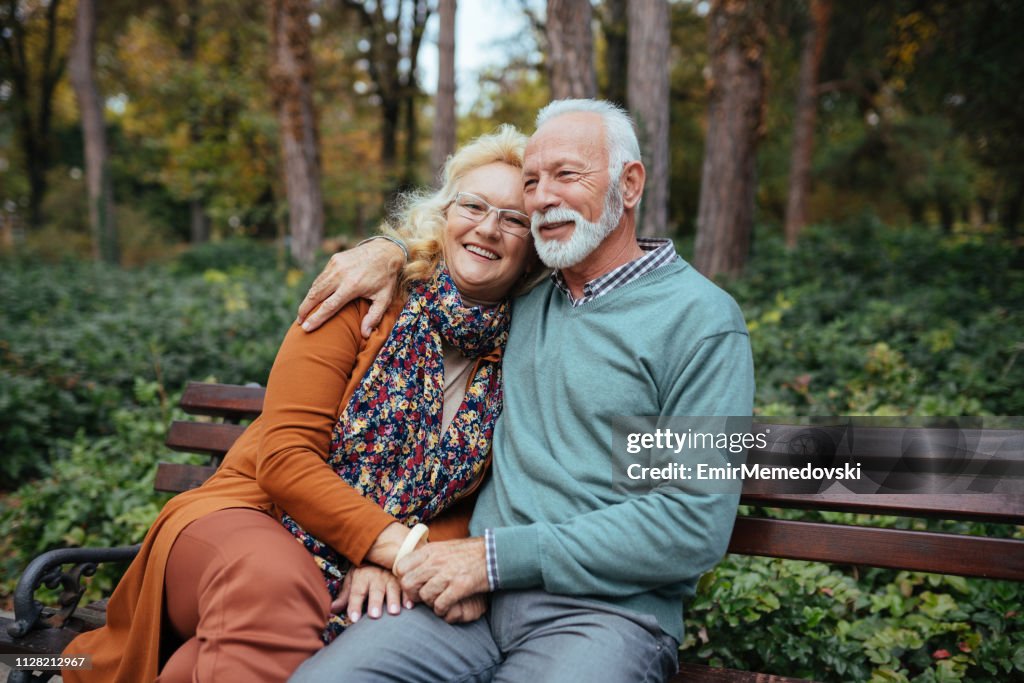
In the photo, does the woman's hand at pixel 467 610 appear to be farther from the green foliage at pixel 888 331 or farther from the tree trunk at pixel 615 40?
the tree trunk at pixel 615 40

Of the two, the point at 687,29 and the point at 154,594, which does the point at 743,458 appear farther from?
the point at 687,29

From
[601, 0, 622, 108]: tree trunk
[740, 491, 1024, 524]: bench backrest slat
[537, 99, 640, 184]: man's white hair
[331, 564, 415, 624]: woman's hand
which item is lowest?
[331, 564, 415, 624]: woman's hand

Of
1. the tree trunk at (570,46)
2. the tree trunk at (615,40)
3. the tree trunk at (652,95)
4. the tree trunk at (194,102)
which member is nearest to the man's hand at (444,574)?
the tree trunk at (570,46)

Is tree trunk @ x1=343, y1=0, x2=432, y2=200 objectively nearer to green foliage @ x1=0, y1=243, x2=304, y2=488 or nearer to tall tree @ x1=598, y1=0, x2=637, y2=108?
tall tree @ x1=598, y1=0, x2=637, y2=108

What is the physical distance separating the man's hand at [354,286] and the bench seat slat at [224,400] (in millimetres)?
769

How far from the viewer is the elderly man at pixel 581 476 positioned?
1835 mm

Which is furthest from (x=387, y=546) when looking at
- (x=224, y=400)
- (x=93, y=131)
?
(x=93, y=131)

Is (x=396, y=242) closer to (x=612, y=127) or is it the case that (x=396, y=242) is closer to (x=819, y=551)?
(x=612, y=127)

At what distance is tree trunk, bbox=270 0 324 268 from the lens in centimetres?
916

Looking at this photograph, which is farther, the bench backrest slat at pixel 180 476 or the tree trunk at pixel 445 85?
the tree trunk at pixel 445 85

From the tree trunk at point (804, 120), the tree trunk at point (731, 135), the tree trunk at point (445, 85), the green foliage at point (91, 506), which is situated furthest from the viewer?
the tree trunk at point (804, 120)

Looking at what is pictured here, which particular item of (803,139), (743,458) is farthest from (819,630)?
(803,139)

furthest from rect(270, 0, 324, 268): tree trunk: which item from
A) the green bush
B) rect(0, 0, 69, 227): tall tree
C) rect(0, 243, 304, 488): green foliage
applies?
rect(0, 0, 69, 227): tall tree

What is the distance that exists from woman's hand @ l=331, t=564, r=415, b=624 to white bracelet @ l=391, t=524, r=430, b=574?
47mm
